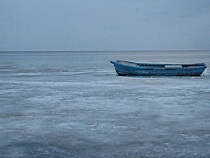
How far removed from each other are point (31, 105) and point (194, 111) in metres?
6.31

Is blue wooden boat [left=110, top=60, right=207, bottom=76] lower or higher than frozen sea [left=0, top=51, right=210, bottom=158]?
higher

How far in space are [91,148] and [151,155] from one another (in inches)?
53.6

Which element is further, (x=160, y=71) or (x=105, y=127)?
(x=160, y=71)

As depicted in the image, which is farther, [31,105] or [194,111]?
[31,105]

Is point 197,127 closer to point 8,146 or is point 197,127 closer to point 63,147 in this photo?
point 63,147

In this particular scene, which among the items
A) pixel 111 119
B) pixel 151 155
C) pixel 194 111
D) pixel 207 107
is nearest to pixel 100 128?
pixel 111 119

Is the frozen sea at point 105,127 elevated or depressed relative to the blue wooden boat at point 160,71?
depressed

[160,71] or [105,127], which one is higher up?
[160,71]

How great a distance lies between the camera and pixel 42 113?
38.6ft

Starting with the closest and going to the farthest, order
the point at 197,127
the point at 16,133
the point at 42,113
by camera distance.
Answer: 1. the point at 16,133
2. the point at 197,127
3. the point at 42,113

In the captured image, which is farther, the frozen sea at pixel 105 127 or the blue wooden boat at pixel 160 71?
the blue wooden boat at pixel 160 71

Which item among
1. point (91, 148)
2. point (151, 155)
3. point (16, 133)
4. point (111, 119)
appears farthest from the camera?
point (111, 119)

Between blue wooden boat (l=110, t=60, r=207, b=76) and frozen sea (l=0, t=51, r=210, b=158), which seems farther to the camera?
blue wooden boat (l=110, t=60, r=207, b=76)

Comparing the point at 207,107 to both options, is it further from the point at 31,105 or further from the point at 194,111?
the point at 31,105
